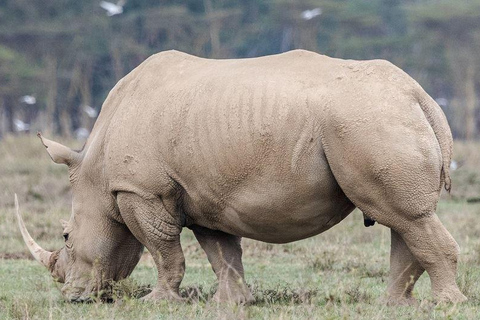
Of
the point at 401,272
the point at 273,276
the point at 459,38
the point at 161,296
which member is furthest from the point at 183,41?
the point at 401,272

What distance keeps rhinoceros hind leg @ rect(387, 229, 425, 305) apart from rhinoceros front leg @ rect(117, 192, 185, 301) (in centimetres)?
146

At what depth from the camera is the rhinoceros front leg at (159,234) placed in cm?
810

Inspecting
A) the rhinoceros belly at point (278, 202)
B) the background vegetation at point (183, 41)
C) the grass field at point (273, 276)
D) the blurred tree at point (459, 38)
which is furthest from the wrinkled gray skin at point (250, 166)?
the blurred tree at point (459, 38)

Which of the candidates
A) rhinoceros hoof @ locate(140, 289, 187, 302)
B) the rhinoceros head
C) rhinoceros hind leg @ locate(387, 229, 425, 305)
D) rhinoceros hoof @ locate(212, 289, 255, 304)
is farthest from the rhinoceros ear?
rhinoceros hind leg @ locate(387, 229, 425, 305)

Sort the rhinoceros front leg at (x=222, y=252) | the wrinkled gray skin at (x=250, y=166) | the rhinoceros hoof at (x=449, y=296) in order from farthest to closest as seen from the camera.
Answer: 1. the rhinoceros front leg at (x=222, y=252)
2. the rhinoceros hoof at (x=449, y=296)
3. the wrinkled gray skin at (x=250, y=166)

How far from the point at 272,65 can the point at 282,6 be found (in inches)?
1535

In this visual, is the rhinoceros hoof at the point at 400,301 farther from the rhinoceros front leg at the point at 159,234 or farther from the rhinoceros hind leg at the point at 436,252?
the rhinoceros front leg at the point at 159,234

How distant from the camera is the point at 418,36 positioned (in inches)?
1896

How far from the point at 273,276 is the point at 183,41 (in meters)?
36.7

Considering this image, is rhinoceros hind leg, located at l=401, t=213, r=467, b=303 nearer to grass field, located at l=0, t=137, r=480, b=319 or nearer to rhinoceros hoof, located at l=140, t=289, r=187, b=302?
grass field, located at l=0, t=137, r=480, b=319

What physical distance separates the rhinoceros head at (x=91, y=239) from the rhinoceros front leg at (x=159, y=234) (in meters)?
0.25

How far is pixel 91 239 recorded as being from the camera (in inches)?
336

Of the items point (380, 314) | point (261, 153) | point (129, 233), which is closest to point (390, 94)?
point (261, 153)

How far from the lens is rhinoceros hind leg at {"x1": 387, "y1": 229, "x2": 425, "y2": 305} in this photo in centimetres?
758
